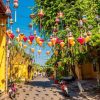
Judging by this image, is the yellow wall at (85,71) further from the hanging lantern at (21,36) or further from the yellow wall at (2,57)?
the hanging lantern at (21,36)

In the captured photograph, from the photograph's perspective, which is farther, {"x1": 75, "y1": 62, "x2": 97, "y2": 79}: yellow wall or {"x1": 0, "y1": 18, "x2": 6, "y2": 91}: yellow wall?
{"x1": 75, "y1": 62, "x2": 97, "y2": 79}: yellow wall

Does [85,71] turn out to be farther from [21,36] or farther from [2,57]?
[21,36]

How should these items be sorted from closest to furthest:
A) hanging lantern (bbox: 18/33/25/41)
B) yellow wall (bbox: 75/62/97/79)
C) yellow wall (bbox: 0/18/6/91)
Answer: hanging lantern (bbox: 18/33/25/41) → yellow wall (bbox: 0/18/6/91) → yellow wall (bbox: 75/62/97/79)

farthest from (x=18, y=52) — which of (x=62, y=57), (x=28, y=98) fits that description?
(x=28, y=98)

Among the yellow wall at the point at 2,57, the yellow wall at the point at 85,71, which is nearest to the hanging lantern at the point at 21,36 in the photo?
the yellow wall at the point at 2,57

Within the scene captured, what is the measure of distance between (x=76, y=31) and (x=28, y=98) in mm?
6540

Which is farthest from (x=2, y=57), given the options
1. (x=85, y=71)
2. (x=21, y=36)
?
(x=85, y=71)

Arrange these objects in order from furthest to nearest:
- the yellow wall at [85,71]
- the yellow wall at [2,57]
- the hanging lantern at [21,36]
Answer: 1. the yellow wall at [85,71]
2. the yellow wall at [2,57]
3. the hanging lantern at [21,36]

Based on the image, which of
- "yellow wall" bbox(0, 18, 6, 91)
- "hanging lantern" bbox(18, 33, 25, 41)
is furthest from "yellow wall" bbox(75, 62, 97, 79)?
"hanging lantern" bbox(18, 33, 25, 41)

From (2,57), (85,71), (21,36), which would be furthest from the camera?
(85,71)

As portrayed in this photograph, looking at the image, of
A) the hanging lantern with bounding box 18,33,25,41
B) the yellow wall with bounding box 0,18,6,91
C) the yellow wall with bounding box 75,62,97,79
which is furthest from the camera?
the yellow wall with bounding box 75,62,97,79

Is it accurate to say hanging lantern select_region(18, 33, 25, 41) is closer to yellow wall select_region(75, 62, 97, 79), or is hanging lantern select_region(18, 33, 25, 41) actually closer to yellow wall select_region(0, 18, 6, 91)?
yellow wall select_region(0, 18, 6, 91)

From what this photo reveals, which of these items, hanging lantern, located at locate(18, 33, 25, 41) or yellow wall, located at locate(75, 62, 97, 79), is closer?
hanging lantern, located at locate(18, 33, 25, 41)

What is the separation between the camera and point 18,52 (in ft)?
116
